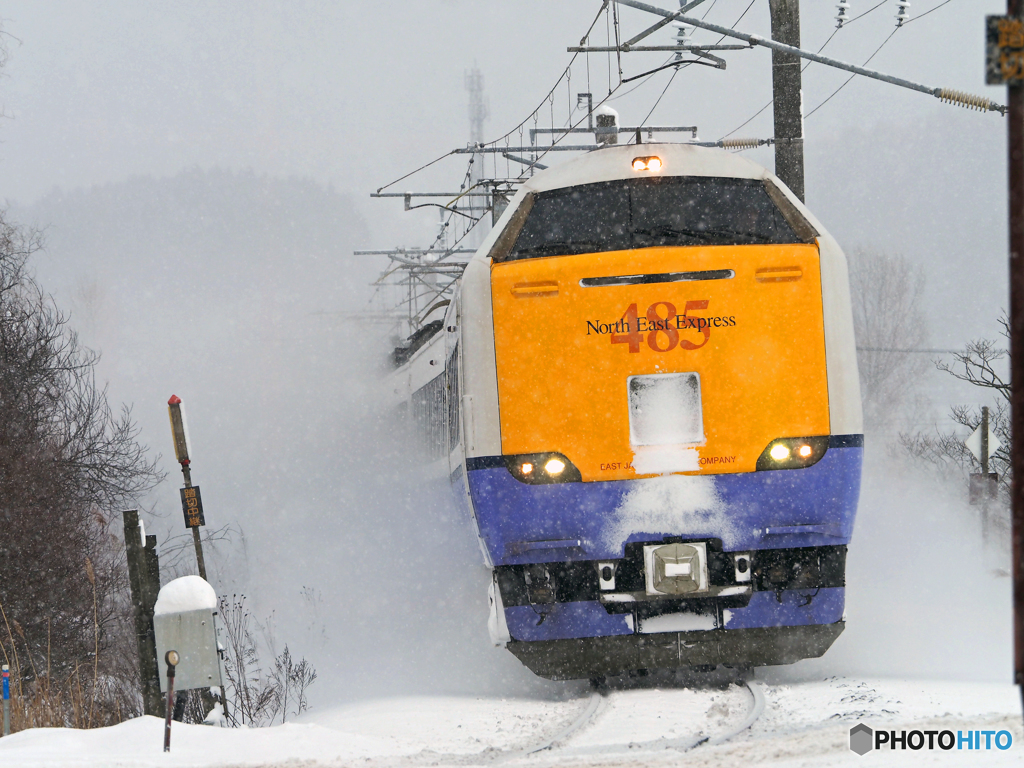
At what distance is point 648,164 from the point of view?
22.2ft

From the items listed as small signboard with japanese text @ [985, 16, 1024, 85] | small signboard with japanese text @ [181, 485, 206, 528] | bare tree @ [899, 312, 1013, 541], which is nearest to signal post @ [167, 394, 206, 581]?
small signboard with japanese text @ [181, 485, 206, 528]

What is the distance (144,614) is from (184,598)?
3.22 ft

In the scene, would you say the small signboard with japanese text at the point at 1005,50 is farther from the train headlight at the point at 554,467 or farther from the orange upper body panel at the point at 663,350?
the train headlight at the point at 554,467

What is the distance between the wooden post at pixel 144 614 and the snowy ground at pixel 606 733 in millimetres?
1568

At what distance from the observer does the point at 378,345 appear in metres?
42.9

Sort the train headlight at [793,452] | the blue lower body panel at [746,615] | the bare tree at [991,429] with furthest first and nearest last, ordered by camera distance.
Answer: the bare tree at [991,429], the blue lower body panel at [746,615], the train headlight at [793,452]

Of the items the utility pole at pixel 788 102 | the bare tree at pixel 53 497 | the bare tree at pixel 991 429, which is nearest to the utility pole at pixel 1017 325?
the bare tree at pixel 53 497

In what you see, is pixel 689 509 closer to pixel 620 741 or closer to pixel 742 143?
pixel 620 741

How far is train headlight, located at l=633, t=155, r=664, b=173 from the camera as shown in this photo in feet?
22.2

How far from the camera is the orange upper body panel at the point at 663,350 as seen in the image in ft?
19.8

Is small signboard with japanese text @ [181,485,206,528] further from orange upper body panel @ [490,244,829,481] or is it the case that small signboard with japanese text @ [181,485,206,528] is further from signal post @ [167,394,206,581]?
orange upper body panel @ [490,244,829,481]

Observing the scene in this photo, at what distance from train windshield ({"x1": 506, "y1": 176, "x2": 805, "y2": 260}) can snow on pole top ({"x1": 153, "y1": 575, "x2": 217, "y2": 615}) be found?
9.92 ft

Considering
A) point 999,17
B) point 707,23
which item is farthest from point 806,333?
point 707,23

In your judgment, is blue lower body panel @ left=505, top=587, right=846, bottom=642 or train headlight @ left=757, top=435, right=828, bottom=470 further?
blue lower body panel @ left=505, top=587, right=846, bottom=642
